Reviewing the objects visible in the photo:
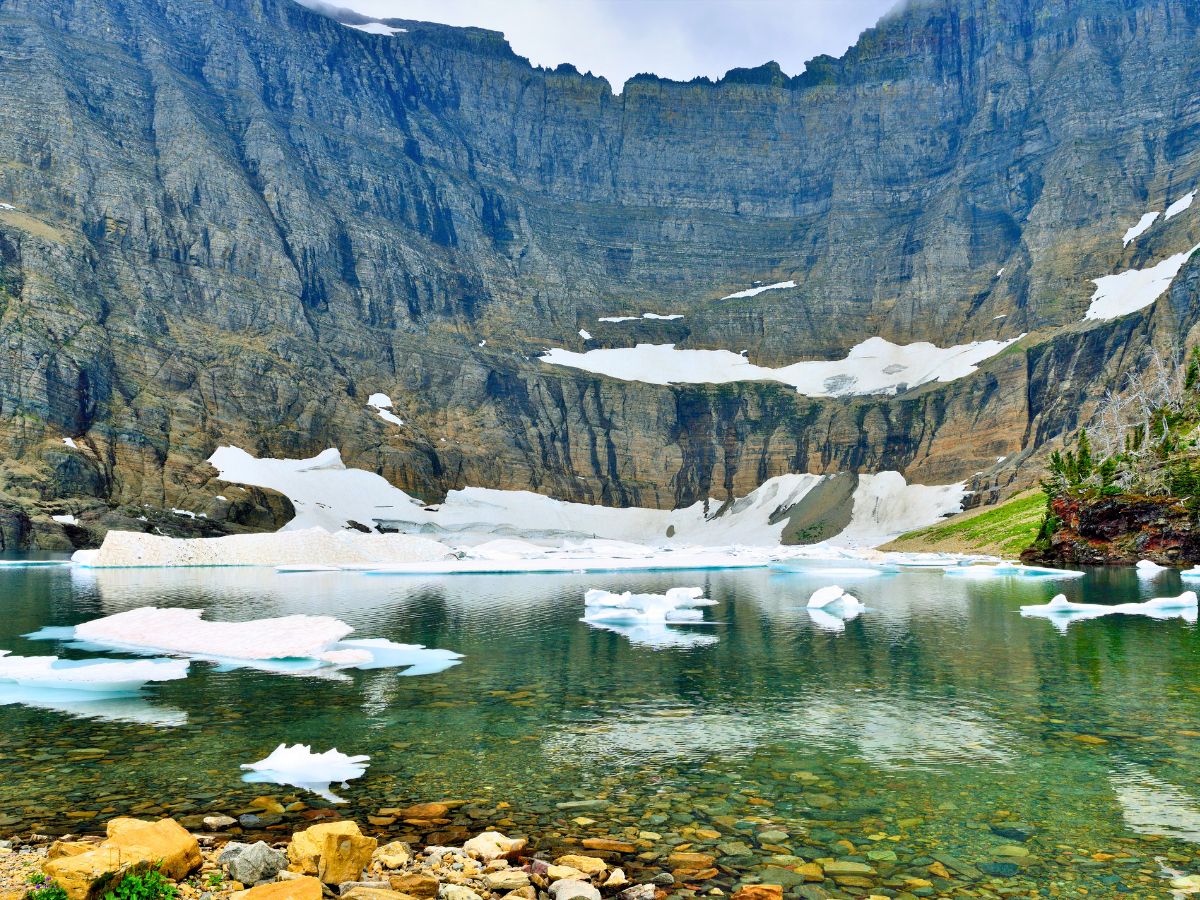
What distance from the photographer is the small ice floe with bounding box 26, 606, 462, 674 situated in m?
26.6

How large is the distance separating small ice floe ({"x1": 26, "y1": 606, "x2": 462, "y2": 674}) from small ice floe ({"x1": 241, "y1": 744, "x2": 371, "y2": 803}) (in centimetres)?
1040

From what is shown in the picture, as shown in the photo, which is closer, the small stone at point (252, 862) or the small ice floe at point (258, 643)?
the small stone at point (252, 862)

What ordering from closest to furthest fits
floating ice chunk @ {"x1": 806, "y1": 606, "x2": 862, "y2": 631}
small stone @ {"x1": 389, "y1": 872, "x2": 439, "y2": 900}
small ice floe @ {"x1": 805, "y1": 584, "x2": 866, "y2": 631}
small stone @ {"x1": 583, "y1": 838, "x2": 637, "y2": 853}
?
small stone @ {"x1": 389, "y1": 872, "x2": 439, "y2": 900} → small stone @ {"x1": 583, "y1": 838, "x2": 637, "y2": 853} → floating ice chunk @ {"x1": 806, "y1": 606, "x2": 862, "y2": 631} → small ice floe @ {"x1": 805, "y1": 584, "x2": 866, "y2": 631}

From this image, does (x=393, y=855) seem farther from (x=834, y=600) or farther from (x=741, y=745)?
(x=834, y=600)

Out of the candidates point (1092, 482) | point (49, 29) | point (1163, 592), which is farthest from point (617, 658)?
point (49, 29)

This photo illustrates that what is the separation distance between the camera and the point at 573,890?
9.34 metres

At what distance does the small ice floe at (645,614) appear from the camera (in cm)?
3550

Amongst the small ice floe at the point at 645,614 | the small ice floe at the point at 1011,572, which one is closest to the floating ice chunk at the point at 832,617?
the small ice floe at the point at 645,614

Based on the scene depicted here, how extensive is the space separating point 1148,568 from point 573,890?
250 ft

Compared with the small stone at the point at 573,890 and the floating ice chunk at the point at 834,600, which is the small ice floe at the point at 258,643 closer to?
the small stone at the point at 573,890

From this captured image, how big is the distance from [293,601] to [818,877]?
44466mm

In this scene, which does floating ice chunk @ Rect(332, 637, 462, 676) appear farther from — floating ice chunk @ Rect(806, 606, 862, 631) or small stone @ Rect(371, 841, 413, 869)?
floating ice chunk @ Rect(806, 606, 862, 631)

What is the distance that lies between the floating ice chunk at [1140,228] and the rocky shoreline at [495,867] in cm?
20884

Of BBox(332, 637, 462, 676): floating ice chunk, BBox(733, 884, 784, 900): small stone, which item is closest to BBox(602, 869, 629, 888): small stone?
BBox(733, 884, 784, 900): small stone
